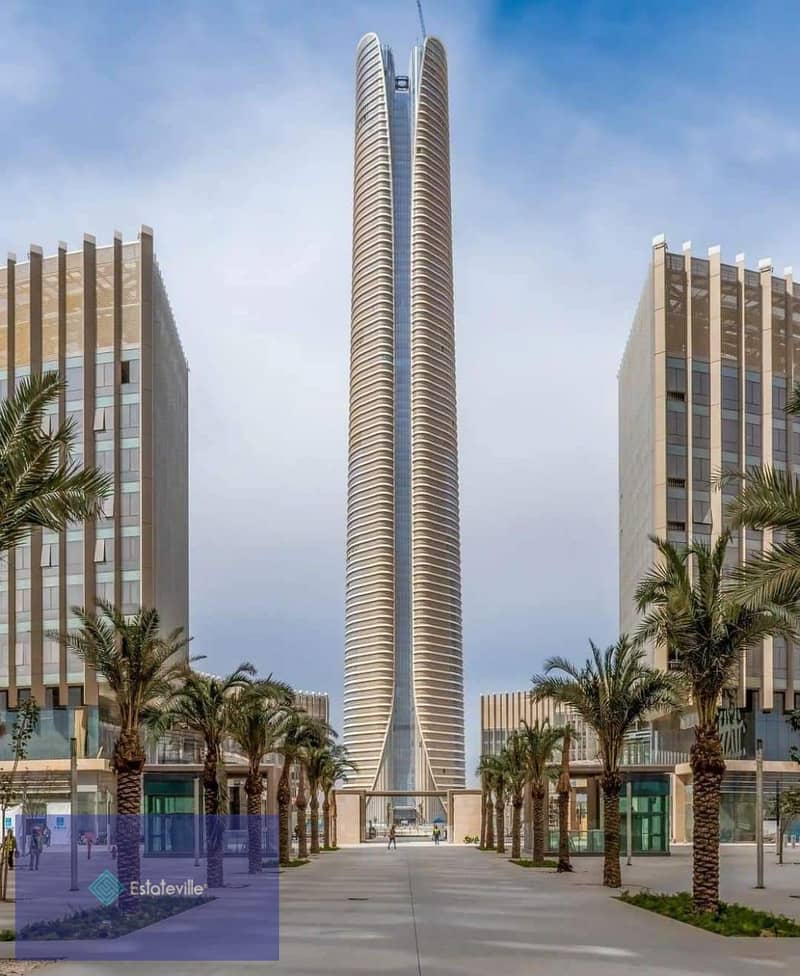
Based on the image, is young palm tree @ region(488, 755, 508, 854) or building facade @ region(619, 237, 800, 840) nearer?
young palm tree @ region(488, 755, 508, 854)

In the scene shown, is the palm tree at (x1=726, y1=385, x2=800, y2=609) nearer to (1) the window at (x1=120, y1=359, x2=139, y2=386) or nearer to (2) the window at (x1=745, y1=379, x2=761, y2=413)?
(1) the window at (x1=120, y1=359, x2=139, y2=386)

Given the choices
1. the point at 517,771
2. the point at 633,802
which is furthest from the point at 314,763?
the point at 633,802

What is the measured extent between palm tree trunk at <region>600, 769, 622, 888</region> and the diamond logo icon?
1361 cm

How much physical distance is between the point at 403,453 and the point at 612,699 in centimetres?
9483

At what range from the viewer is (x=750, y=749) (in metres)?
75.6

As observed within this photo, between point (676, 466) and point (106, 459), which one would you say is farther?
point (676, 466)

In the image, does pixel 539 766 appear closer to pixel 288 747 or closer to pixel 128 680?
pixel 288 747

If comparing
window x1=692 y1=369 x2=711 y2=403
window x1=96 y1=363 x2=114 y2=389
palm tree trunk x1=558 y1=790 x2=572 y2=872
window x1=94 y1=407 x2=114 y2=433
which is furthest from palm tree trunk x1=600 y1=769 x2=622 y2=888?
window x1=96 y1=363 x2=114 y2=389

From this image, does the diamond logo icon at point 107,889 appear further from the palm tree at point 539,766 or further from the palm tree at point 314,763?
the palm tree at point 314,763

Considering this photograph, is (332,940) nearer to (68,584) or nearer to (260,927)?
(260,927)

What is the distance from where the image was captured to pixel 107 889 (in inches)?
1163

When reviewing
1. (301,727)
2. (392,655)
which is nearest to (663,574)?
(301,727)

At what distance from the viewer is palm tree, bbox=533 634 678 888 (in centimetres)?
3797

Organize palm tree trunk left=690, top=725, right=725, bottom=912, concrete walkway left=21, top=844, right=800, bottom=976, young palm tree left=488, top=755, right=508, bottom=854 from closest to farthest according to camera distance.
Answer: concrete walkway left=21, top=844, right=800, bottom=976
palm tree trunk left=690, top=725, right=725, bottom=912
young palm tree left=488, top=755, right=508, bottom=854
